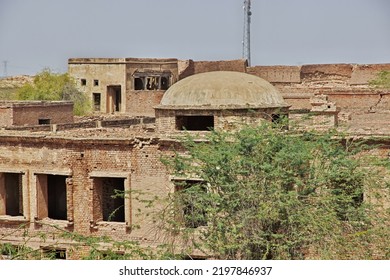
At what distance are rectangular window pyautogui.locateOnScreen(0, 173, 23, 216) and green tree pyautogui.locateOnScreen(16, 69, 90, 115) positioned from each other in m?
20.1

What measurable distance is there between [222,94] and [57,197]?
16.3 ft

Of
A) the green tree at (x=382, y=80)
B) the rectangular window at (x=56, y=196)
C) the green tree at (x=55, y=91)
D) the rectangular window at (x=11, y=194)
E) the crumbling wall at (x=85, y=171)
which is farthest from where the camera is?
the green tree at (x=55, y=91)

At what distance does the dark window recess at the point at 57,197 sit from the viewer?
18.5 m

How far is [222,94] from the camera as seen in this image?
1725 centimetres

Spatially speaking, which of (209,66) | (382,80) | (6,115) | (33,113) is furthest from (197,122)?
(209,66)

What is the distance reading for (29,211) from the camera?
17.2 meters

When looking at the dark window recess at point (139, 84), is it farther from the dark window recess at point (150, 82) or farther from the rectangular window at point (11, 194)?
the rectangular window at point (11, 194)

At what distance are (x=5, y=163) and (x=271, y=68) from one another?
24.6 metres

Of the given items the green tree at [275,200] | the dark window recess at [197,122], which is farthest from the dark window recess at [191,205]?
the dark window recess at [197,122]

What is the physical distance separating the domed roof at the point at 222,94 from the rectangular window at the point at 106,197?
208 centimetres

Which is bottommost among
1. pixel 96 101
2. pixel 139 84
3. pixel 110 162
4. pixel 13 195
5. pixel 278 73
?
pixel 13 195

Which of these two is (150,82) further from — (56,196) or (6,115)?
(56,196)
